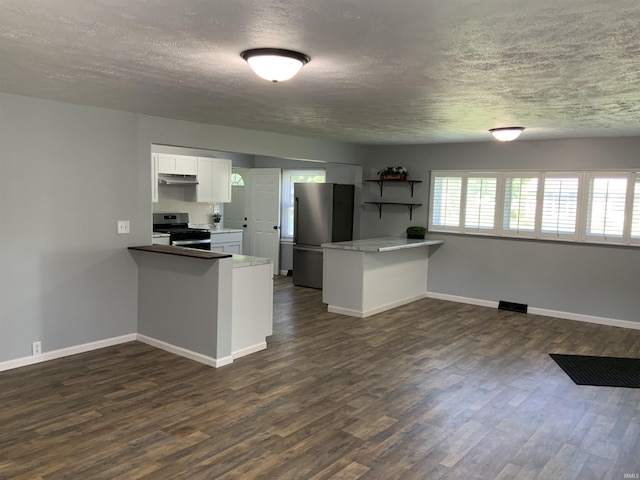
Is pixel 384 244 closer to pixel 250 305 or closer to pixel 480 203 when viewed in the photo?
pixel 480 203

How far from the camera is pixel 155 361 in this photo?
431 cm

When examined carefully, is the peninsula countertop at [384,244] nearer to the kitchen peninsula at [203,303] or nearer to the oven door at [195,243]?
the kitchen peninsula at [203,303]

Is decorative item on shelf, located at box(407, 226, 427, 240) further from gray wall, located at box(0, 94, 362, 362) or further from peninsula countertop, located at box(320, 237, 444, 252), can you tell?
gray wall, located at box(0, 94, 362, 362)

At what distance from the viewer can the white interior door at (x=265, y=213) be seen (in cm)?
876

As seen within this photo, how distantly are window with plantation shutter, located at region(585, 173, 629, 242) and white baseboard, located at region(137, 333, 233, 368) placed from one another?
4680 mm

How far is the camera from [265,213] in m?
8.90

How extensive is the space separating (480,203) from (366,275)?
211cm

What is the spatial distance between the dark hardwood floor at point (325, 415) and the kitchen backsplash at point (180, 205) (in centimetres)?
349

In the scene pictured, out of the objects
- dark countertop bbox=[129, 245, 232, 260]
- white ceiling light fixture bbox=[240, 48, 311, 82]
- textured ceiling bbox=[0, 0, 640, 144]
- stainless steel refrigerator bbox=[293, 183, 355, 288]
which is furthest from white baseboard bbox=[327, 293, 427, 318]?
white ceiling light fixture bbox=[240, 48, 311, 82]

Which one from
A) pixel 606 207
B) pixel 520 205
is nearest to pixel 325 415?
pixel 520 205

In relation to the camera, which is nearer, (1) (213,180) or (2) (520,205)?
(2) (520,205)

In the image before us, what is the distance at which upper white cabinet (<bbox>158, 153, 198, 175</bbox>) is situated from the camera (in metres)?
7.20

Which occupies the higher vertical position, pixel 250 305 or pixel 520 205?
pixel 520 205

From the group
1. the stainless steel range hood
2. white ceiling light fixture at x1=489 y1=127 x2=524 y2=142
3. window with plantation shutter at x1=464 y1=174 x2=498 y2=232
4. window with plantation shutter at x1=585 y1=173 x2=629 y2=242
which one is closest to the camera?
white ceiling light fixture at x1=489 y1=127 x2=524 y2=142
